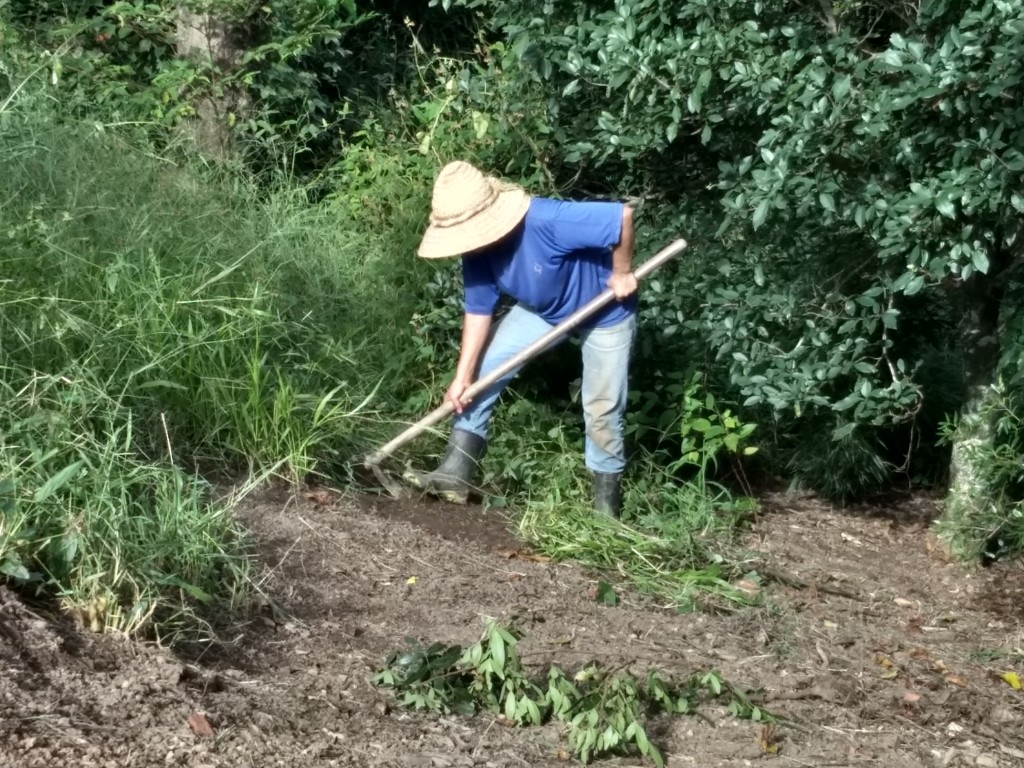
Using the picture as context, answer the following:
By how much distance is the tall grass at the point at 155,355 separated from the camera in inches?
158

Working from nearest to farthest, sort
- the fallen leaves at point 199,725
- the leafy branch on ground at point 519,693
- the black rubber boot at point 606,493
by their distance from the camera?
the fallen leaves at point 199,725 < the leafy branch on ground at point 519,693 < the black rubber boot at point 606,493

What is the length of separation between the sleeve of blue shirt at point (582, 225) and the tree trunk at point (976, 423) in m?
1.66

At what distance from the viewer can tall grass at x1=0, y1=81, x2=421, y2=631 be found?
13.1 feet

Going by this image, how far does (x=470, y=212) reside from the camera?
538 centimetres

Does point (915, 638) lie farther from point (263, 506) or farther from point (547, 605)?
point (263, 506)

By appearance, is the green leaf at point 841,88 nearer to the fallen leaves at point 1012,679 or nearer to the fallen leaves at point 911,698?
the fallen leaves at point 911,698

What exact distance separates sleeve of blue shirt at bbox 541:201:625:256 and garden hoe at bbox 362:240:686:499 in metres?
0.29

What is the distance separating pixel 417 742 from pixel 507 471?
2576 mm

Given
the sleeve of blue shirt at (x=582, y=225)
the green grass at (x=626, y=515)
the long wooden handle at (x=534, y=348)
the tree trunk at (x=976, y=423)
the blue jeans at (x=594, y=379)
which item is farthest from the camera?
the tree trunk at (x=976, y=423)

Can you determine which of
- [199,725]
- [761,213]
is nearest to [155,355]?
[199,725]

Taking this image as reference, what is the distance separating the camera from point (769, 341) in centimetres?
586

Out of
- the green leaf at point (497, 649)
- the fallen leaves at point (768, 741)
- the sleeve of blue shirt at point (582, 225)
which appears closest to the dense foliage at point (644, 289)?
the sleeve of blue shirt at point (582, 225)

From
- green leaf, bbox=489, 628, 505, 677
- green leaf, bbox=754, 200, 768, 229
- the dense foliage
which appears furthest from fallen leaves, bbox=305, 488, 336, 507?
green leaf, bbox=754, 200, 768, 229

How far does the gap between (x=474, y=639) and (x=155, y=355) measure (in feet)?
6.12
